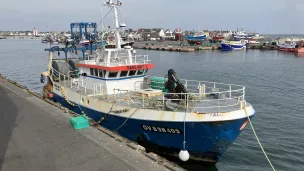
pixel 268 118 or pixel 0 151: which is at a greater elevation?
pixel 0 151

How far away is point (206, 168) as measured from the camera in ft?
40.9

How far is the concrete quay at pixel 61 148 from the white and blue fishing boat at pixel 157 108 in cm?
146

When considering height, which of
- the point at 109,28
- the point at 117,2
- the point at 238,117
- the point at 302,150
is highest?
the point at 117,2

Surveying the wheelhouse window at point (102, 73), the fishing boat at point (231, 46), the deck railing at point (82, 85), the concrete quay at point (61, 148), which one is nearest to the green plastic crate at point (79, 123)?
the concrete quay at point (61, 148)

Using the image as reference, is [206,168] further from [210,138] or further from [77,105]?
[77,105]

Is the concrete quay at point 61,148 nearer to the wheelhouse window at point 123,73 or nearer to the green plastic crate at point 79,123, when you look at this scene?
the green plastic crate at point 79,123

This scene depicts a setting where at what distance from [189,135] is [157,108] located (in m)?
1.87

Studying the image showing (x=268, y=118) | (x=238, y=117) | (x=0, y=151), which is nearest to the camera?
(x=0, y=151)

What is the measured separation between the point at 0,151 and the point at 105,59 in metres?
7.44

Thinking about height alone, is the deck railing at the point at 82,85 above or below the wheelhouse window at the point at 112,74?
below

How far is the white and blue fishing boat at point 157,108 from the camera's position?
1091 cm

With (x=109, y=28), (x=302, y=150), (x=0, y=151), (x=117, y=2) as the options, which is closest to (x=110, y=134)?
(x=0, y=151)

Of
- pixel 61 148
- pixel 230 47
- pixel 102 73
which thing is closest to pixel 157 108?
pixel 61 148

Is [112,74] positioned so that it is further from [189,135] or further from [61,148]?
[189,135]
